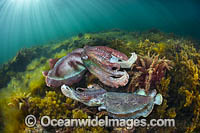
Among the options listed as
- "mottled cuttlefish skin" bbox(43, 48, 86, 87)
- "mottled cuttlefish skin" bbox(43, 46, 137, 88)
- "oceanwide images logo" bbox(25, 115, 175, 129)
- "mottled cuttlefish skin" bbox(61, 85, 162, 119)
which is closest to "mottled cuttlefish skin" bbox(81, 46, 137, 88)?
"mottled cuttlefish skin" bbox(43, 46, 137, 88)

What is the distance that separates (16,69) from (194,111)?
565cm

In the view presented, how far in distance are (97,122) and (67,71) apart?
1236 millimetres

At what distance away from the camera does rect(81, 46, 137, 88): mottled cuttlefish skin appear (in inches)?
104

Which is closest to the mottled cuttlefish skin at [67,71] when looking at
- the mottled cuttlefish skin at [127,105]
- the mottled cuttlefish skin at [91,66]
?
the mottled cuttlefish skin at [91,66]

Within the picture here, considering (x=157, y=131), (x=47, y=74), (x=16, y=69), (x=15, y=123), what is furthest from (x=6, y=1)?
(x=157, y=131)

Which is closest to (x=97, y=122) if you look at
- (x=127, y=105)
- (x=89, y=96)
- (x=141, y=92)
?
(x=89, y=96)

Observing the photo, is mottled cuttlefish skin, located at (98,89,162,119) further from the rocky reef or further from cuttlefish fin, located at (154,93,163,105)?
the rocky reef

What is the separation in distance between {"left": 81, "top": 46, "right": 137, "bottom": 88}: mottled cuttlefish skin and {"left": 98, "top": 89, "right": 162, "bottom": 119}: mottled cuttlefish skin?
0.37m

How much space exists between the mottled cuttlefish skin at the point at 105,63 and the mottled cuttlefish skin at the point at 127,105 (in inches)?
14.5

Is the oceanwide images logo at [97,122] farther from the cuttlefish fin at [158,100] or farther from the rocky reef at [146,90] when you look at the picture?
the cuttlefish fin at [158,100]

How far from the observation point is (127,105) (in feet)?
7.22

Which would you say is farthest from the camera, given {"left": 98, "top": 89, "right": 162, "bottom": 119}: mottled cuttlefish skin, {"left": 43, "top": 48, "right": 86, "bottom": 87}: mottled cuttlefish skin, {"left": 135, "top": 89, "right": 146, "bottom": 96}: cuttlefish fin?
{"left": 43, "top": 48, "right": 86, "bottom": 87}: mottled cuttlefish skin

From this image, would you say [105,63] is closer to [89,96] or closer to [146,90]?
[89,96]

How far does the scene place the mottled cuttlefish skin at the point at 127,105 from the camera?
2195 millimetres
